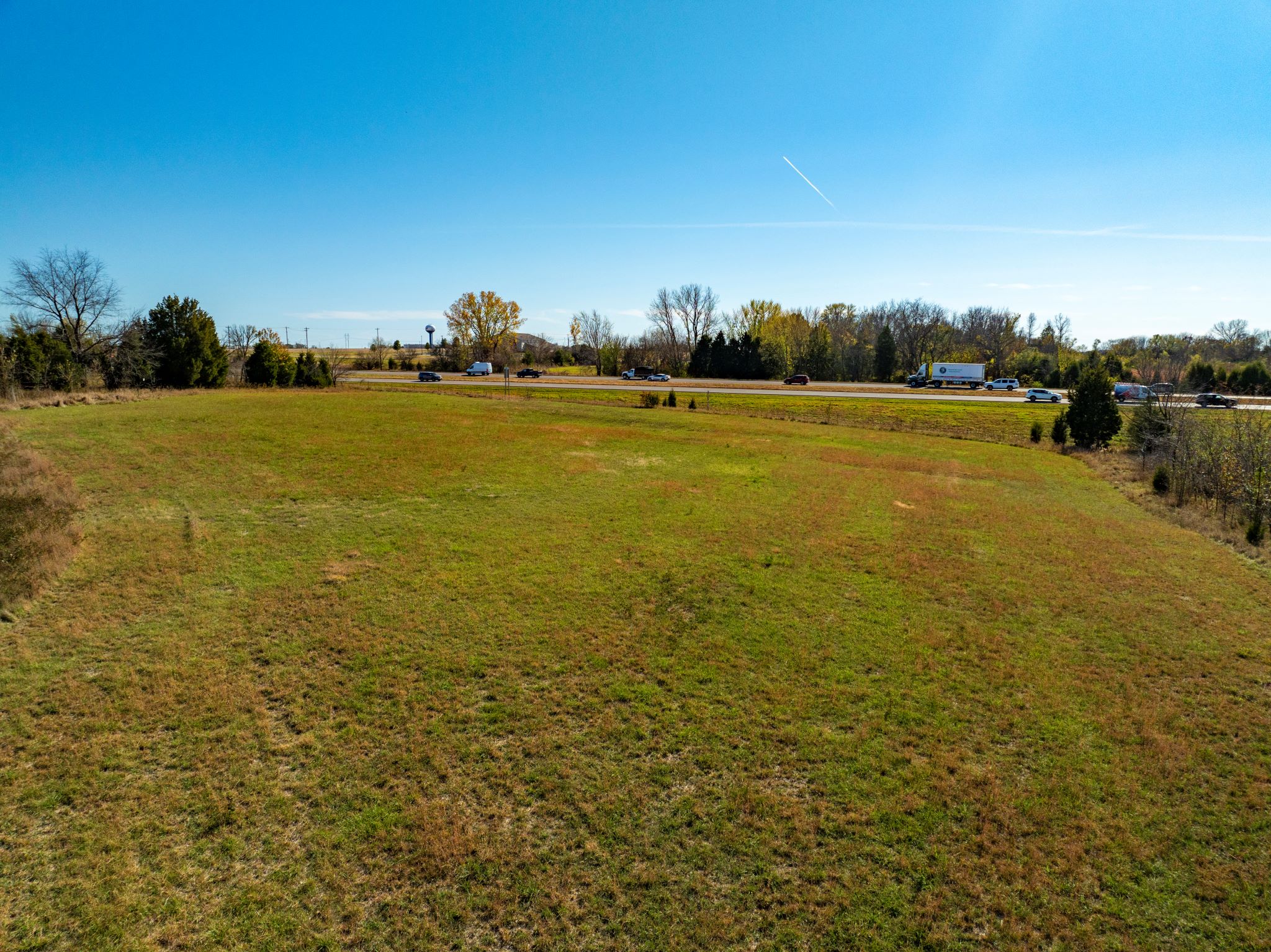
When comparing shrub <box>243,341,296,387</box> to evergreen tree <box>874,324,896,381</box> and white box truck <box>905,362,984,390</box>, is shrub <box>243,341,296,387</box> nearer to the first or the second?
white box truck <box>905,362,984,390</box>

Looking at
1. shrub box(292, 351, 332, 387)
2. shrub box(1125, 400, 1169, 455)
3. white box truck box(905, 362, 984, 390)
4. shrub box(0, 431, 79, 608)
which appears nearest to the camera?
shrub box(0, 431, 79, 608)

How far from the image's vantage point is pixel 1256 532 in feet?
50.4

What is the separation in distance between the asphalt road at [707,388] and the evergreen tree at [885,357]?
19.4m

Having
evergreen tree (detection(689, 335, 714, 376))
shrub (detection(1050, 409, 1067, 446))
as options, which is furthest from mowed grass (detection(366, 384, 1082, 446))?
evergreen tree (detection(689, 335, 714, 376))

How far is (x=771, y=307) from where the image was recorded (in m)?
98.7

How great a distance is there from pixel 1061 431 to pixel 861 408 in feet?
47.2

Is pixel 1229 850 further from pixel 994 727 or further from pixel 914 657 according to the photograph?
pixel 914 657

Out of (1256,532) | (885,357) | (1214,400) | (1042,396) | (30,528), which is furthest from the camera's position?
(885,357)

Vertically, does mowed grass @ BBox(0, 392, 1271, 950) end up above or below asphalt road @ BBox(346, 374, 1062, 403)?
below

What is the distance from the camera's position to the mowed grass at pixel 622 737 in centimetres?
482

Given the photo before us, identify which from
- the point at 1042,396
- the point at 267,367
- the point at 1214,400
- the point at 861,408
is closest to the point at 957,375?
the point at 1042,396

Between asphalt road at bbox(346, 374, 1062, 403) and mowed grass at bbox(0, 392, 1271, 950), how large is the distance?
39873mm

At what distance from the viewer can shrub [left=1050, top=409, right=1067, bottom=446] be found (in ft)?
106

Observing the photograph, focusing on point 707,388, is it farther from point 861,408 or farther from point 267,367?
point 267,367
